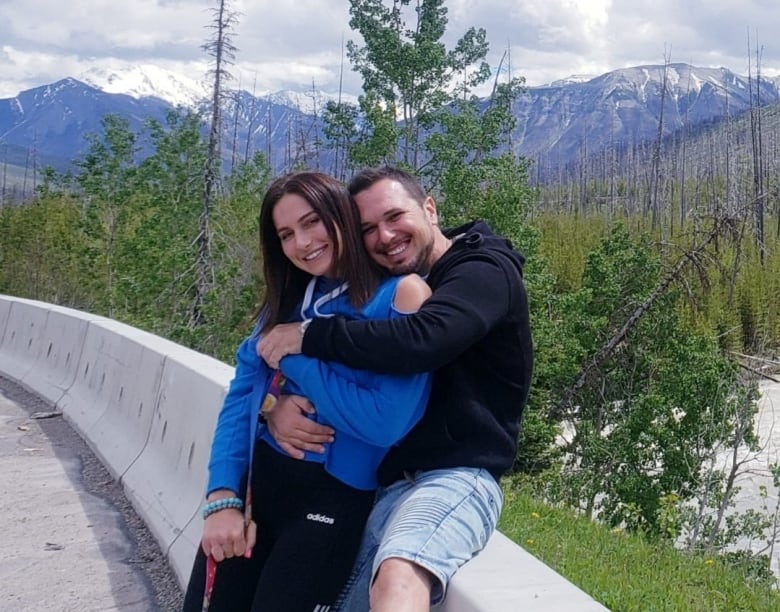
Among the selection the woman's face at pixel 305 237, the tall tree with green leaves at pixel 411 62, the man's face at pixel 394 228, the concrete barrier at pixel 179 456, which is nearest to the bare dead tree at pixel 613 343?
the tall tree with green leaves at pixel 411 62

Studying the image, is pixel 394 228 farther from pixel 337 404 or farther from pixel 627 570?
pixel 627 570

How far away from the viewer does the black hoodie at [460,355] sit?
262cm

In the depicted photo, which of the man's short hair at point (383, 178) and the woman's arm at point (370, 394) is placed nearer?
the woman's arm at point (370, 394)

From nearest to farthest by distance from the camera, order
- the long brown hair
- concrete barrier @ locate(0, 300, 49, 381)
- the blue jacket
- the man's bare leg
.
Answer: the man's bare leg, the blue jacket, the long brown hair, concrete barrier @ locate(0, 300, 49, 381)

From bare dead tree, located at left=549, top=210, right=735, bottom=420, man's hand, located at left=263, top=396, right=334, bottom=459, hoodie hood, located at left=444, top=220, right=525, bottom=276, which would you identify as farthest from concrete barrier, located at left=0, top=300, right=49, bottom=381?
bare dead tree, located at left=549, top=210, right=735, bottom=420

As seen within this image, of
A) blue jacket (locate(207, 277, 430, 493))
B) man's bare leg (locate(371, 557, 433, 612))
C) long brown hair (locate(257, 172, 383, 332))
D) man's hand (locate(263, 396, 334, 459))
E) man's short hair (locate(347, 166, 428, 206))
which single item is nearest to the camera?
man's bare leg (locate(371, 557, 433, 612))

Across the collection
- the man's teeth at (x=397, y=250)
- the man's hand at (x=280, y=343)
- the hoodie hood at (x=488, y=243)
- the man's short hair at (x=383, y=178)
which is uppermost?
the man's short hair at (x=383, y=178)

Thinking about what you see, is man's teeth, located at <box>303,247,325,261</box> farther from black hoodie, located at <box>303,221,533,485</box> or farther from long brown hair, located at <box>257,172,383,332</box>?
black hoodie, located at <box>303,221,533,485</box>

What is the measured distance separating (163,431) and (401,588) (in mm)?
3573

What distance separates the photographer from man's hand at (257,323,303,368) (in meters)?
2.90

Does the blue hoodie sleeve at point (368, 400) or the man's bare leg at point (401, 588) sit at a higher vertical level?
the blue hoodie sleeve at point (368, 400)

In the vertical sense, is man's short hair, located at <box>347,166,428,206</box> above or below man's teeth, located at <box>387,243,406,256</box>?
above

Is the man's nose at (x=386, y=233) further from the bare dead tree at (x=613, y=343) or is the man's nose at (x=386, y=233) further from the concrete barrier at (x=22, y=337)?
the bare dead tree at (x=613, y=343)

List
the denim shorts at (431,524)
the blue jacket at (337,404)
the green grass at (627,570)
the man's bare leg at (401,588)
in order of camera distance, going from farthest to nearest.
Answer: the green grass at (627,570) < the blue jacket at (337,404) < the denim shorts at (431,524) < the man's bare leg at (401,588)
